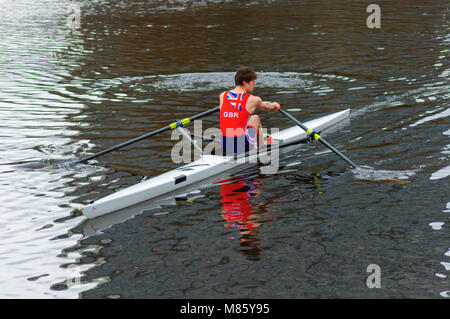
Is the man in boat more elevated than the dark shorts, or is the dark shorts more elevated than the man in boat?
the man in boat

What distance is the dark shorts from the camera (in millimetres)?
13453

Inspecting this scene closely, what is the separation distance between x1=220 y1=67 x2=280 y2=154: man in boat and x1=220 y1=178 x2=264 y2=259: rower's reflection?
2.98ft

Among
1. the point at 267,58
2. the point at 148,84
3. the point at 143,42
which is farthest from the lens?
the point at 143,42

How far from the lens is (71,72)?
82.1ft

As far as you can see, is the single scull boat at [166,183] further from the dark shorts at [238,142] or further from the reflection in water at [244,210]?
the reflection in water at [244,210]

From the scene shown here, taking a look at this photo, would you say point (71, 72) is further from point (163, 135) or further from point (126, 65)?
point (163, 135)

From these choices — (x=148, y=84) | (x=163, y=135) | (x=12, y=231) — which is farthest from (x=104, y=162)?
(x=148, y=84)

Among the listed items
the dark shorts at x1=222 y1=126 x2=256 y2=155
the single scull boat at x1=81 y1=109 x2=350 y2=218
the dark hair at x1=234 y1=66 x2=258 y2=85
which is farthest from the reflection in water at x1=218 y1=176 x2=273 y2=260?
the dark hair at x1=234 y1=66 x2=258 y2=85

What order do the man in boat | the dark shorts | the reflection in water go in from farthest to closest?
1. the dark shorts
2. the man in boat
3. the reflection in water

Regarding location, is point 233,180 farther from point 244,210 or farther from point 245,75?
point 245,75

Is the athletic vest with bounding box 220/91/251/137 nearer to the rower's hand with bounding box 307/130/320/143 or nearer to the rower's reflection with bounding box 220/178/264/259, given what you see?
the rower's reflection with bounding box 220/178/264/259

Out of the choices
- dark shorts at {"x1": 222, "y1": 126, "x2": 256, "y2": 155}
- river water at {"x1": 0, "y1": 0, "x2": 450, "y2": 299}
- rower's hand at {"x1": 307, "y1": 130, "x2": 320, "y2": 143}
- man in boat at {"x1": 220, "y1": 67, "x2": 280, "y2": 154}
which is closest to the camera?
river water at {"x1": 0, "y1": 0, "x2": 450, "y2": 299}

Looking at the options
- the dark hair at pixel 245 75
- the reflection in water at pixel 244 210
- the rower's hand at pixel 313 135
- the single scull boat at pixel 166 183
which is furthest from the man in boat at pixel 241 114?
the rower's hand at pixel 313 135

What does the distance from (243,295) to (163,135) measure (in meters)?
8.78
